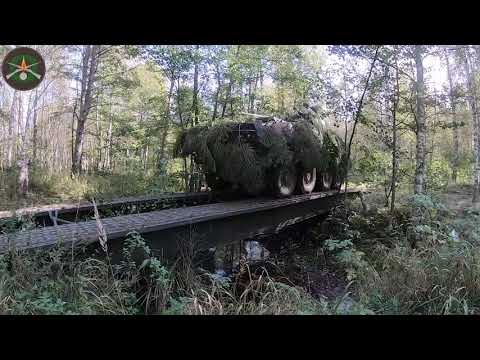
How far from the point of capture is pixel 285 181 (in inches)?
273

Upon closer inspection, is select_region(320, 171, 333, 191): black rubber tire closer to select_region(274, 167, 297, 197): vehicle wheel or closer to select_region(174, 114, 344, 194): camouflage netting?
select_region(274, 167, 297, 197): vehicle wheel

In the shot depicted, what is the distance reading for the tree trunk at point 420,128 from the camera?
6992 mm

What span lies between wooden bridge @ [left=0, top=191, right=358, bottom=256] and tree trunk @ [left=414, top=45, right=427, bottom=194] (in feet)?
6.98

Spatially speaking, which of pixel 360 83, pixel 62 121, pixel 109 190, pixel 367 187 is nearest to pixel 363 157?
pixel 367 187

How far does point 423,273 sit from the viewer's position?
10.9 feet

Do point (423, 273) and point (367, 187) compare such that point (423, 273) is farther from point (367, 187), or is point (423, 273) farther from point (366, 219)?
point (367, 187)

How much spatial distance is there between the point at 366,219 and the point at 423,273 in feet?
15.0

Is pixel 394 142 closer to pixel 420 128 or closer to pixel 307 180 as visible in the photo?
pixel 420 128

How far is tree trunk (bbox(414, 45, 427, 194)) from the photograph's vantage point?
6992 millimetres

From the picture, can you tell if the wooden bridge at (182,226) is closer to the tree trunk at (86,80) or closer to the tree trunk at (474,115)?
the tree trunk at (474,115)

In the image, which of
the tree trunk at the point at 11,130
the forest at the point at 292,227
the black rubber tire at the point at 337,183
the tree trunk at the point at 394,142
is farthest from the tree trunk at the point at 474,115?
the tree trunk at the point at 11,130

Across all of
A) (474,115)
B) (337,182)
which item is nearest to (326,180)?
(337,182)

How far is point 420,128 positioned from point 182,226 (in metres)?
5.29

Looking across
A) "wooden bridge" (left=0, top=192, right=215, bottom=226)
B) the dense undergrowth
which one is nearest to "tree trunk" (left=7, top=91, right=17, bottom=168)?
"wooden bridge" (left=0, top=192, right=215, bottom=226)
